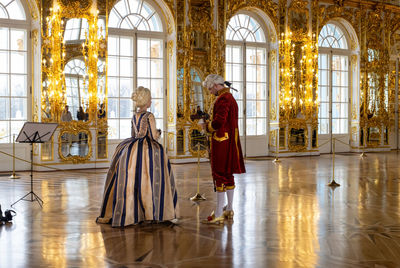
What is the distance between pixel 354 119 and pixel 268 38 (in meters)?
4.04

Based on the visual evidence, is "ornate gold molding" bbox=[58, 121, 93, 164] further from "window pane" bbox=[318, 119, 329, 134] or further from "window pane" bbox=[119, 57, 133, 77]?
"window pane" bbox=[318, 119, 329, 134]

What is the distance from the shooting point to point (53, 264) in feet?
11.9

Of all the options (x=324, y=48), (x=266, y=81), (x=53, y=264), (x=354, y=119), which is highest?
(x=324, y=48)

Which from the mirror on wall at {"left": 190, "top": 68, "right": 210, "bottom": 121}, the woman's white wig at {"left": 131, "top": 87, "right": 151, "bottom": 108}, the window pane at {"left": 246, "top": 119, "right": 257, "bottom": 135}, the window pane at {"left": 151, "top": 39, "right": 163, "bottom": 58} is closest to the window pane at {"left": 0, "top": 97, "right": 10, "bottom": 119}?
the window pane at {"left": 151, "top": 39, "right": 163, "bottom": 58}

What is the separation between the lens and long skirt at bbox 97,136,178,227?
4852 millimetres

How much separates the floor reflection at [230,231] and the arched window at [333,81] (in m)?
6.88

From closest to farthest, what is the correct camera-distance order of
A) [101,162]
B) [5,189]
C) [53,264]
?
[53,264]
[5,189]
[101,162]

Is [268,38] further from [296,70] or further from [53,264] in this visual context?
[53,264]

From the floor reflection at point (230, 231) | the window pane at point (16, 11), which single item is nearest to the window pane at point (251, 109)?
the floor reflection at point (230, 231)

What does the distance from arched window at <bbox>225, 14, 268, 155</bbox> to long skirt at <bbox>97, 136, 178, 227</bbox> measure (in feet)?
26.5

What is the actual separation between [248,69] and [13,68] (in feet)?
20.2

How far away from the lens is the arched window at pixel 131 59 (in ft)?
36.6

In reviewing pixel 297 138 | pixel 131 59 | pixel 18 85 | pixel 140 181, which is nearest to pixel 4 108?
pixel 18 85

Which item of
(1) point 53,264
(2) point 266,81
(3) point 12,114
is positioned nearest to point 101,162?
(3) point 12,114
